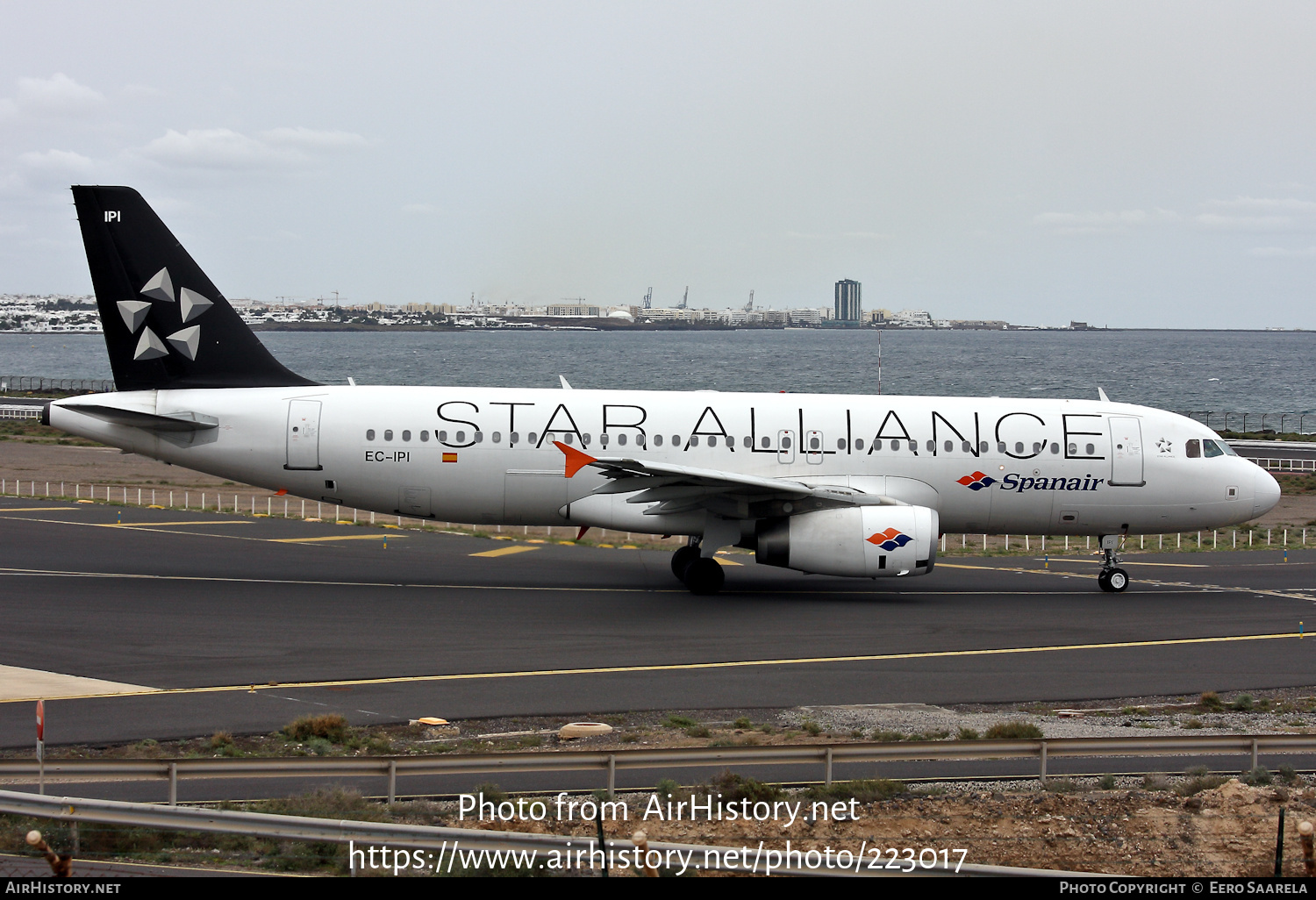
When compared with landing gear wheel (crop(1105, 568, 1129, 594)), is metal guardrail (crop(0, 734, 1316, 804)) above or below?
above

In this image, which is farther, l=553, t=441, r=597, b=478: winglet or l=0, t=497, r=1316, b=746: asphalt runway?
l=553, t=441, r=597, b=478: winglet

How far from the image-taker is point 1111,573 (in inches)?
1056

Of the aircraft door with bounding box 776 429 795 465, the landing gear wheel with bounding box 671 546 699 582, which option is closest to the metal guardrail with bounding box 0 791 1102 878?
the aircraft door with bounding box 776 429 795 465

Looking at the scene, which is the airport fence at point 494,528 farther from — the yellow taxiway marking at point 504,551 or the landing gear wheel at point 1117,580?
the landing gear wheel at point 1117,580

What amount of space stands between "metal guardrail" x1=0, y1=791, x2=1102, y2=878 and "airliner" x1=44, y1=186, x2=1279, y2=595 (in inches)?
622

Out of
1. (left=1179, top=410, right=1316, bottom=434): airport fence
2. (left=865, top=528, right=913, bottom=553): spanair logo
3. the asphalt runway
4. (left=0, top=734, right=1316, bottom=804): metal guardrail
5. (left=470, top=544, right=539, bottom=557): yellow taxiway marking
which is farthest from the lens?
(left=1179, top=410, right=1316, bottom=434): airport fence

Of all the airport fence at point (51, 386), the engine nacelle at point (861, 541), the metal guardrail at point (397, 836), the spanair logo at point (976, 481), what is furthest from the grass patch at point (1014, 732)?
the airport fence at point (51, 386)

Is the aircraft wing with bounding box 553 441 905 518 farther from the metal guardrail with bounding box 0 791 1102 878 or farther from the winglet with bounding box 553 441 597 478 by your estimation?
the metal guardrail with bounding box 0 791 1102 878

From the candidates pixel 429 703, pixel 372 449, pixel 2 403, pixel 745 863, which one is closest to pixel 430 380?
pixel 2 403

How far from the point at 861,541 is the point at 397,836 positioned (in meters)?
15.9

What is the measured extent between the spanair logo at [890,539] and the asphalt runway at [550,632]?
140 centimetres

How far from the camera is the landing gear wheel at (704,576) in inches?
1001

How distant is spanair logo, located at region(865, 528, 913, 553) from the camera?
77.7 feet

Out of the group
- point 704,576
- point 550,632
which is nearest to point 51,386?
point 704,576
